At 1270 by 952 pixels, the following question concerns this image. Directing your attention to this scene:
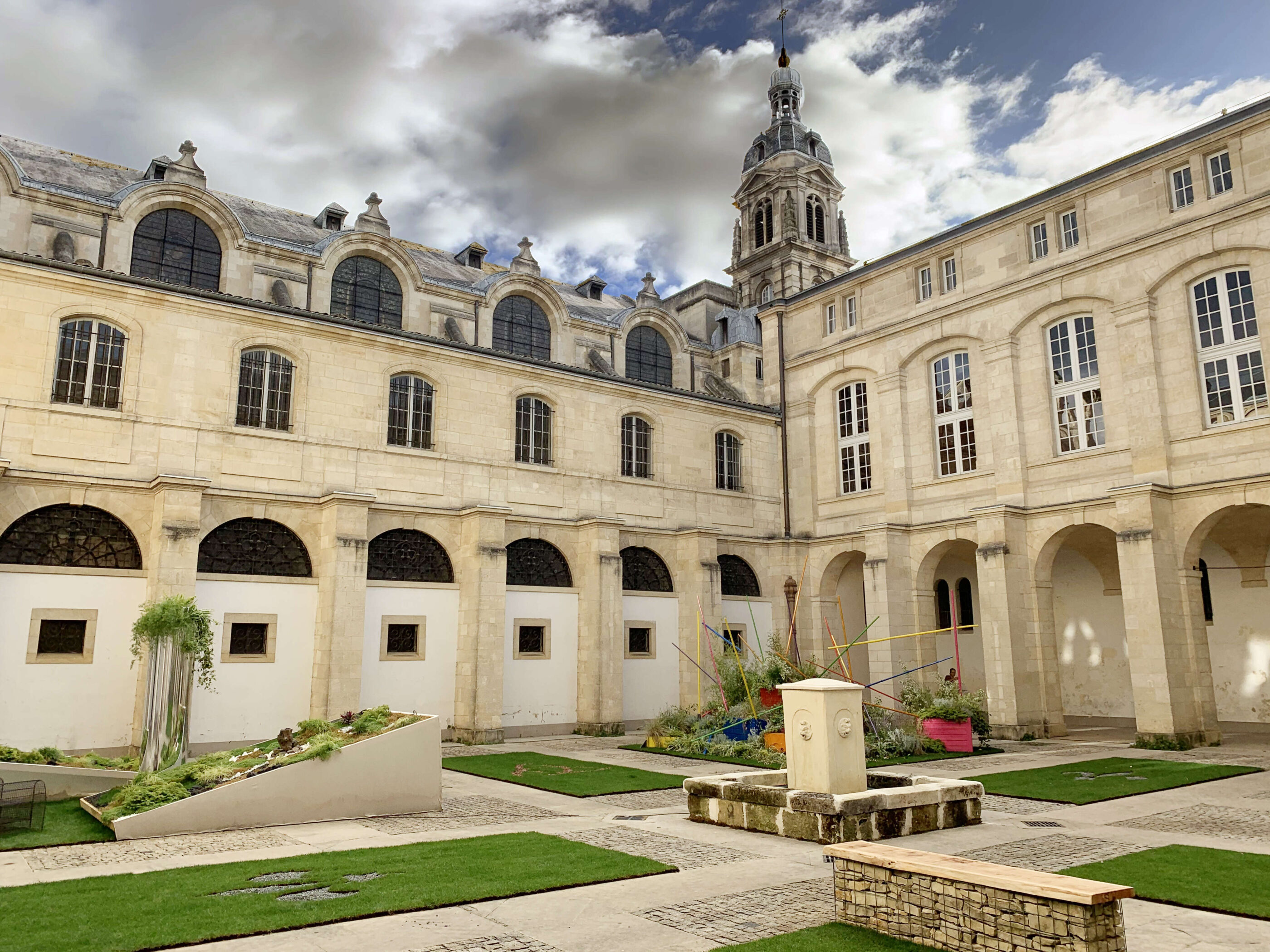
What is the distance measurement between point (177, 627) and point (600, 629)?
1181 centimetres

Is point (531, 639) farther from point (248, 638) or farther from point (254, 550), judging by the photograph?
point (254, 550)

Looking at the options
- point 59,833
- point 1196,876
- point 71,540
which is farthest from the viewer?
point 71,540

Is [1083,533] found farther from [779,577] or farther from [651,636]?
[651,636]

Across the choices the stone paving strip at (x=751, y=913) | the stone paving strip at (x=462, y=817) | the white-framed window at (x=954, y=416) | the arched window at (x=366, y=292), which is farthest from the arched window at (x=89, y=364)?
the white-framed window at (x=954, y=416)

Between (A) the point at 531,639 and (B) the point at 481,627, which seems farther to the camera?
(A) the point at 531,639

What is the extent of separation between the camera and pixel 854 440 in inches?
1169

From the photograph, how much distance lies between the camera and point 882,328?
94.3 feet

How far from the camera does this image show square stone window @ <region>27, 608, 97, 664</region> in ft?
60.6

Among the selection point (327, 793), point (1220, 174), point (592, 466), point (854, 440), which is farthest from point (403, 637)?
point (1220, 174)

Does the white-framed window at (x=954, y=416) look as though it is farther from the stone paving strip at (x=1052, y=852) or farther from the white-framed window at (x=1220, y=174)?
the stone paving strip at (x=1052, y=852)

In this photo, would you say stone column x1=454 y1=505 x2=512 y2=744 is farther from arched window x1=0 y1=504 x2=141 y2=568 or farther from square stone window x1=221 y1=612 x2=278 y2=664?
arched window x1=0 y1=504 x2=141 y2=568

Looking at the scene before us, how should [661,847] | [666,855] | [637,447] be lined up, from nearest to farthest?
[666,855] < [661,847] < [637,447]

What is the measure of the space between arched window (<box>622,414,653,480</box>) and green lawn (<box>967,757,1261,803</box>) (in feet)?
48.3

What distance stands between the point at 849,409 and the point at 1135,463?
375 inches
